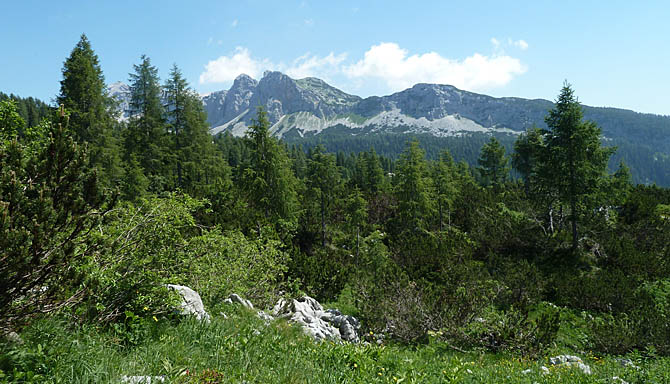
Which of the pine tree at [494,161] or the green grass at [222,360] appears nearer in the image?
the green grass at [222,360]

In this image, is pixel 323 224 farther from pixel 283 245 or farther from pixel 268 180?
pixel 283 245

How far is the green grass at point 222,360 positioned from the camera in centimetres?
285

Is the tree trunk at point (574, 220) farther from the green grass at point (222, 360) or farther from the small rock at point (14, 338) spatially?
the small rock at point (14, 338)

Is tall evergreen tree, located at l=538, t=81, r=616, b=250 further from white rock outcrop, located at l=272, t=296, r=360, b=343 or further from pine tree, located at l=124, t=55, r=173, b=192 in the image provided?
pine tree, located at l=124, t=55, r=173, b=192

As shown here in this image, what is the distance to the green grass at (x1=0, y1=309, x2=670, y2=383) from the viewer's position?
2848 mm

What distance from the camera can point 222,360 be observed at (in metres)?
3.78

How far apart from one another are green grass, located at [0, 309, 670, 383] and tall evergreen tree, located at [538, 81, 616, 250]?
11627 millimetres

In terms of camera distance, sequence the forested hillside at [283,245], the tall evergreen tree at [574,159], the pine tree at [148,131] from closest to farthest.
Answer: the forested hillside at [283,245] → the tall evergreen tree at [574,159] → the pine tree at [148,131]

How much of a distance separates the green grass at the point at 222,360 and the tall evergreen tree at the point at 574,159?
11.6 metres

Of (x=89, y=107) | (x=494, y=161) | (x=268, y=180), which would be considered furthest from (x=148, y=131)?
(x=494, y=161)

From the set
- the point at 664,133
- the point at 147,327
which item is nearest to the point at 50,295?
the point at 147,327

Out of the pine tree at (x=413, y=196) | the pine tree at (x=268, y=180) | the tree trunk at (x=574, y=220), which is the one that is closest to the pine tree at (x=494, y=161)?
the pine tree at (x=413, y=196)

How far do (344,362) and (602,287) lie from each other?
1129cm

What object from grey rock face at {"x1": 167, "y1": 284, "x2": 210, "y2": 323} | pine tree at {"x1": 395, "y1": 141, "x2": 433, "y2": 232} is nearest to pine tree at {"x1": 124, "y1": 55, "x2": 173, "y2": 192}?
pine tree at {"x1": 395, "y1": 141, "x2": 433, "y2": 232}
